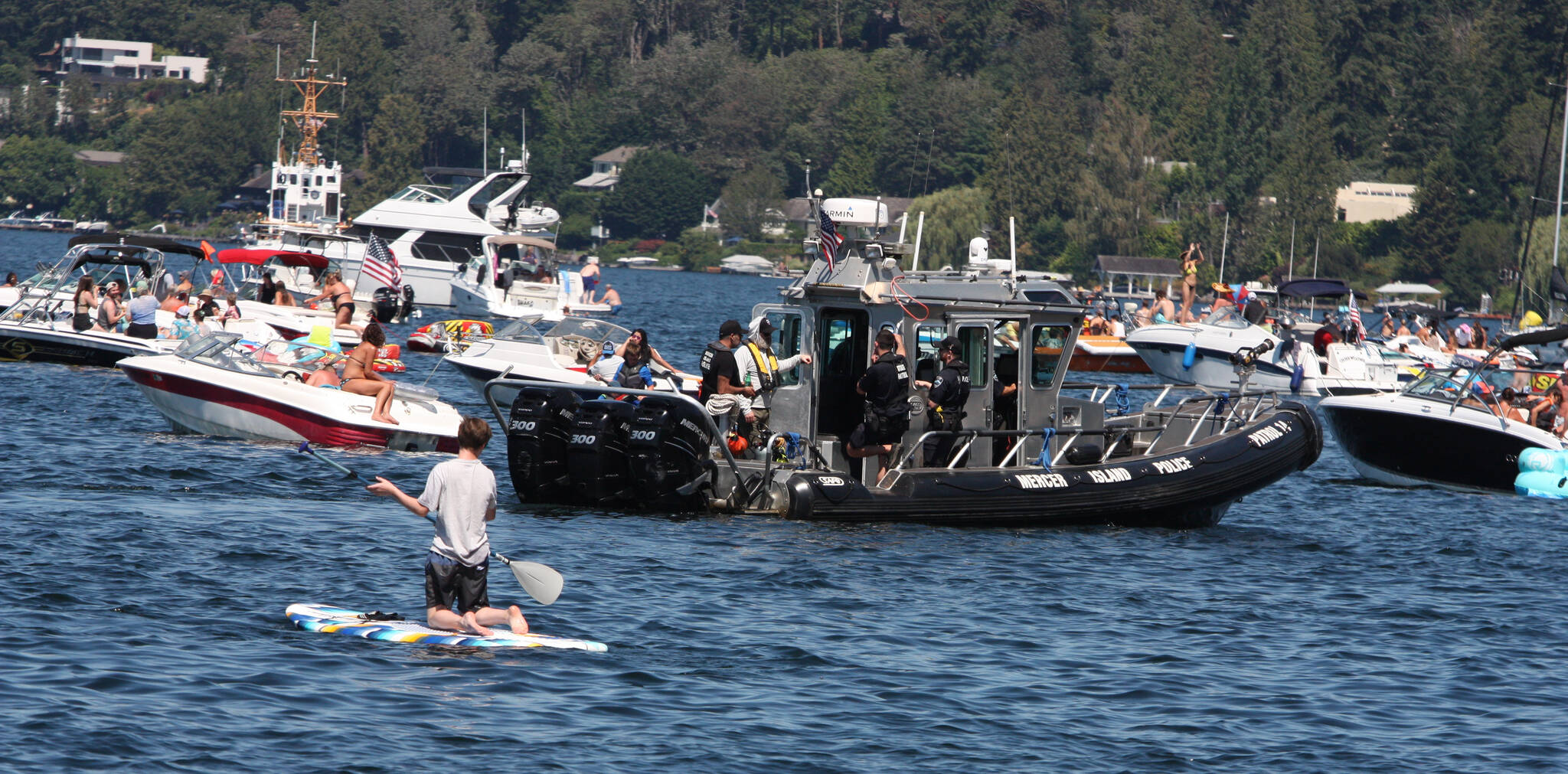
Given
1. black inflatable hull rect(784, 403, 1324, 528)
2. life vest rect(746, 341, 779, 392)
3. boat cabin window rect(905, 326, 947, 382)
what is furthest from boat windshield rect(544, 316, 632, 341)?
black inflatable hull rect(784, 403, 1324, 528)

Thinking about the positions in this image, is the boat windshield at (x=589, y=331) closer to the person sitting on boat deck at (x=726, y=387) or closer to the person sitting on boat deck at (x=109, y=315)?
the person sitting on boat deck at (x=109, y=315)

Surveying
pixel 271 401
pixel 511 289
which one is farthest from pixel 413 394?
pixel 511 289

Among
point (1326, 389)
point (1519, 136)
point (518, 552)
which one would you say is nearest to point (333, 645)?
point (518, 552)

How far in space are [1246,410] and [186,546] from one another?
35.1 feet

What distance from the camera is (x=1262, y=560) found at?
16234 mm

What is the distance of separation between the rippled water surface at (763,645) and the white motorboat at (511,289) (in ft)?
99.7

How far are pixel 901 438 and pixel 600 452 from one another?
2.74 metres

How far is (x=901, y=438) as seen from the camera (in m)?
15.8

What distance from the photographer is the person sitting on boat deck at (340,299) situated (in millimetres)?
27172

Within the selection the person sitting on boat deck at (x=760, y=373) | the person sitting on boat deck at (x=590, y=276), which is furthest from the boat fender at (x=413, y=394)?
the person sitting on boat deck at (x=590, y=276)

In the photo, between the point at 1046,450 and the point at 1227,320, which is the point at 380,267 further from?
the point at 1046,450

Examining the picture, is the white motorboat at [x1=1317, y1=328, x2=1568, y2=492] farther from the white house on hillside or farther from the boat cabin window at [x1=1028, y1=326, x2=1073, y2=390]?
the white house on hillside

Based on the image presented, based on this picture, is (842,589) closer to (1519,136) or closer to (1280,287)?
(1280,287)

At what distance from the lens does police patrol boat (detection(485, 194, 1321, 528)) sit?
15586mm
